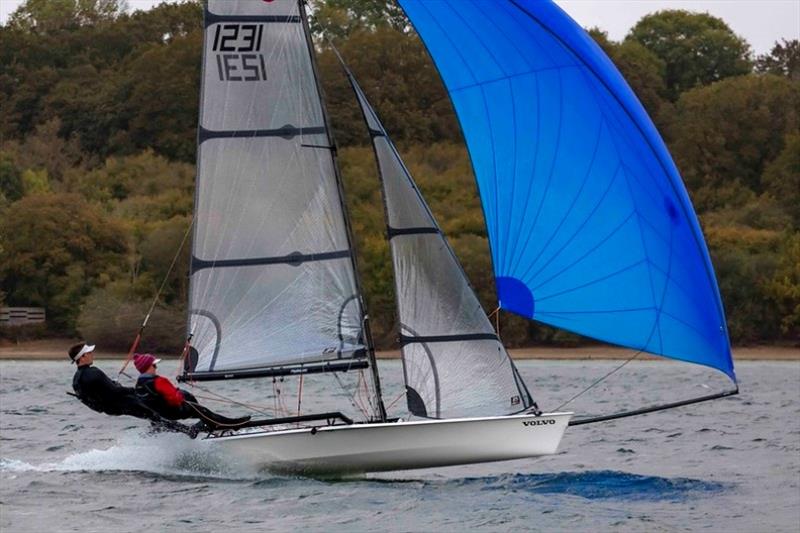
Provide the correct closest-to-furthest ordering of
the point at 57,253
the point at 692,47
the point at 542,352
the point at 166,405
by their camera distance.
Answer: the point at 166,405, the point at 542,352, the point at 57,253, the point at 692,47

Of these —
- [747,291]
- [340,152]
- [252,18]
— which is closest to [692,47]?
[340,152]

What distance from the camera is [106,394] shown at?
17.0 m

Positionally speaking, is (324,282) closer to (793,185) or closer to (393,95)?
(793,185)

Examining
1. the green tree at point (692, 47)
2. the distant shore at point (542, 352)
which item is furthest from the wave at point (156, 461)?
the green tree at point (692, 47)

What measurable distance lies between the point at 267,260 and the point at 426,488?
2.91 m

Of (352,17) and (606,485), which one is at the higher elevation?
(352,17)

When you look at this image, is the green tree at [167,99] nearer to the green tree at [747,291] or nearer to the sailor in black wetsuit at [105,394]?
the green tree at [747,291]

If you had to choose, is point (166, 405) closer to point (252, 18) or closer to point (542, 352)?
point (252, 18)

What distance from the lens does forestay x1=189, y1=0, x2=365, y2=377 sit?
17375 mm

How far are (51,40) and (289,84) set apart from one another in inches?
2322

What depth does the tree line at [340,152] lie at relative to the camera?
164 feet

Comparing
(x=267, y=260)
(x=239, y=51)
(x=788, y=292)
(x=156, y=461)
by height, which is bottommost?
(x=156, y=461)

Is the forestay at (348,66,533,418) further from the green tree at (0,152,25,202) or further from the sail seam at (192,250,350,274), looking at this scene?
the green tree at (0,152,25,202)

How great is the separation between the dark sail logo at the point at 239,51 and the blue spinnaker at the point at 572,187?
75.0 inches
